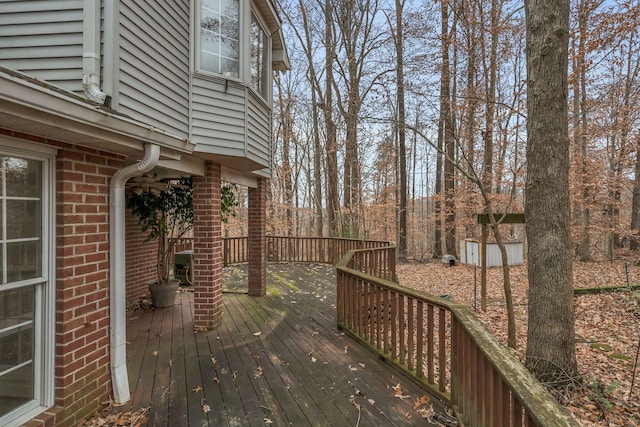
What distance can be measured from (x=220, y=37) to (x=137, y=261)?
4088mm

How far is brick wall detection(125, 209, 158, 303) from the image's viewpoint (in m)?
5.66

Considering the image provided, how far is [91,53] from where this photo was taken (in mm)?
2605

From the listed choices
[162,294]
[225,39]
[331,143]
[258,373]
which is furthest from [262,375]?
[331,143]

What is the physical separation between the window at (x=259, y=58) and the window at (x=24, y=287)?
3311mm

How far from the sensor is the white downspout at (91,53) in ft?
8.53

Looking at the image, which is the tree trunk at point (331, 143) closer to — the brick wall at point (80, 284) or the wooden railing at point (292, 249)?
the wooden railing at point (292, 249)

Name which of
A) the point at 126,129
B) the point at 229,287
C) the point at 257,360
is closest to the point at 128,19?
the point at 126,129

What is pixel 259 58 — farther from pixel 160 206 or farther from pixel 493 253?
pixel 493 253

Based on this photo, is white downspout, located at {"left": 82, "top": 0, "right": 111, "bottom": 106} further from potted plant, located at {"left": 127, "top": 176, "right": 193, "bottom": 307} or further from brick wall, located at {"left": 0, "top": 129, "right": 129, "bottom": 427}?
potted plant, located at {"left": 127, "top": 176, "right": 193, "bottom": 307}

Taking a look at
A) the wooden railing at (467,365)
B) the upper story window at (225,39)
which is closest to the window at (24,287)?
the upper story window at (225,39)

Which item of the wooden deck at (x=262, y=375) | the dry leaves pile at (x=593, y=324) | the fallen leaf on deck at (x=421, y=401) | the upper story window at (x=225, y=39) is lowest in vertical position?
the dry leaves pile at (x=593, y=324)

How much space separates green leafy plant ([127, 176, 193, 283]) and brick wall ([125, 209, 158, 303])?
8.8 inches

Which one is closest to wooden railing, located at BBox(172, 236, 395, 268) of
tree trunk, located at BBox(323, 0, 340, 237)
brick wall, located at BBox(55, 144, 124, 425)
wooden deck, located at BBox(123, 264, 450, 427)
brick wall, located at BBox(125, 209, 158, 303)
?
tree trunk, located at BBox(323, 0, 340, 237)

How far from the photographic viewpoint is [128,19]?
2.96m
